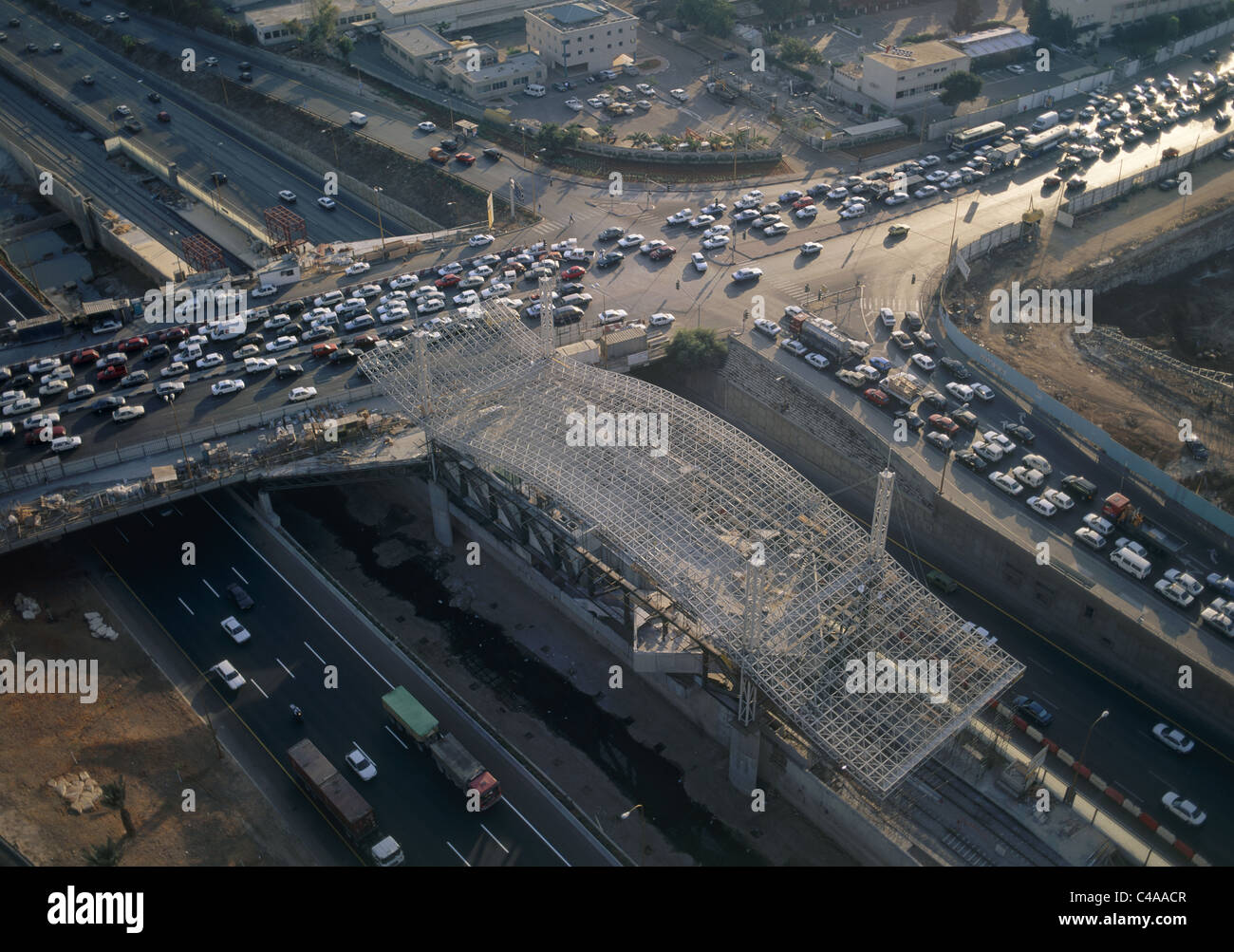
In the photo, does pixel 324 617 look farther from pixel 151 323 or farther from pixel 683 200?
pixel 683 200

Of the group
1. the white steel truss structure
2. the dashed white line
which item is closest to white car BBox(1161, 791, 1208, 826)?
the white steel truss structure

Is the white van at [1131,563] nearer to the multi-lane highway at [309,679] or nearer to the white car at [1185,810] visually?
the white car at [1185,810]

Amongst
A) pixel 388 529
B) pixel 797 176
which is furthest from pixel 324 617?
pixel 797 176

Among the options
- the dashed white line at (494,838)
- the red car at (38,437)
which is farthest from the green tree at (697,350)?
the red car at (38,437)

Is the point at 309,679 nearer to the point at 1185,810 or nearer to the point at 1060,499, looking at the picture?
the point at 1060,499

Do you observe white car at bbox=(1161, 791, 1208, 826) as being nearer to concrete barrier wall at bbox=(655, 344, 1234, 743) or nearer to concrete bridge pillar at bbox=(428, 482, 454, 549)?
concrete barrier wall at bbox=(655, 344, 1234, 743)

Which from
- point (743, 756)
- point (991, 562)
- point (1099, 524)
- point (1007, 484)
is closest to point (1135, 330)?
point (1007, 484)
